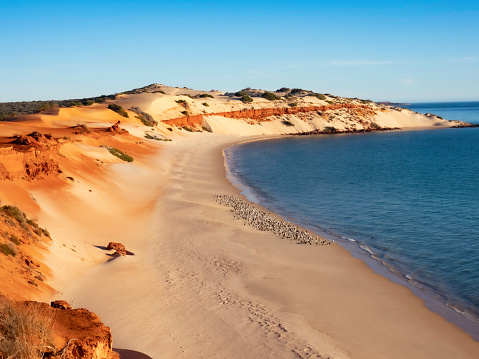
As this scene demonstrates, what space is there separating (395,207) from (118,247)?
643 inches

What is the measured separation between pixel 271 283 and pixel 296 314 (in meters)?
2.29

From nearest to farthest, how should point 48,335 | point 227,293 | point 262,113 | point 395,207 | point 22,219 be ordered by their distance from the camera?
point 48,335, point 227,293, point 22,219, point 395,207, point 262,113

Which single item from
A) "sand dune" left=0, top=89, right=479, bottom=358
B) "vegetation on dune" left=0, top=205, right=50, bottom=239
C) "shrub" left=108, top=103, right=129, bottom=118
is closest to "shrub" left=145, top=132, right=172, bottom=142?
"shrub" left=108, top=103, right=129, bottom=118

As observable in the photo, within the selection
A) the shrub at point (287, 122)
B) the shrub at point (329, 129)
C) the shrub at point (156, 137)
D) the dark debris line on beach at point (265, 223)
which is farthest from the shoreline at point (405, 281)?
the shrub at point (329, 129)

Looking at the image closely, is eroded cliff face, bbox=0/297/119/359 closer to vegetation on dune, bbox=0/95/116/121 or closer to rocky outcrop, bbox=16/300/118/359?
rocky outcrop, bbox=16/300/118/359

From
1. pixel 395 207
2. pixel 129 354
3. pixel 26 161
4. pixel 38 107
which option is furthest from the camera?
pixel 38 107

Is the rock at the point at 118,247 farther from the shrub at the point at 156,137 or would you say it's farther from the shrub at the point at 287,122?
the shrub at the point at 287,122

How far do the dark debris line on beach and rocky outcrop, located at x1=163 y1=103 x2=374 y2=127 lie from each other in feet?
168

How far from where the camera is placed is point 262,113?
328 ft

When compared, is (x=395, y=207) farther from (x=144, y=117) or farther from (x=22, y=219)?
(x=144, y=117)

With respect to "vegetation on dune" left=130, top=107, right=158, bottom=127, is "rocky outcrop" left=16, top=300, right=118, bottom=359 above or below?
below

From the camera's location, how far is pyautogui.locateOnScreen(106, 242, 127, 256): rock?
15.9 m

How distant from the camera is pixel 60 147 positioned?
90.5ft

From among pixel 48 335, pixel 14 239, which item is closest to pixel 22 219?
pixel 14 239
